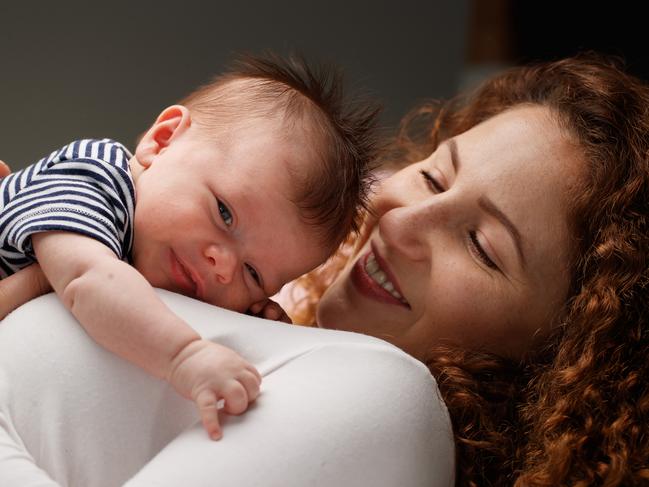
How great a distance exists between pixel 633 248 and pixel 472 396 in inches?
12.1

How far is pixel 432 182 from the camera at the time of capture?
4.33 feet

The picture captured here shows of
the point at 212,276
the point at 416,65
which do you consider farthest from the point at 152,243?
the point at 416,65

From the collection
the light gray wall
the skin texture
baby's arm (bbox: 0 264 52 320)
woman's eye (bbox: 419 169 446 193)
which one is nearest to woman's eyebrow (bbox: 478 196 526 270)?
woman's eye (bbox: 419 169 446 193)

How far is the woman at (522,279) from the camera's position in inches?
43.8

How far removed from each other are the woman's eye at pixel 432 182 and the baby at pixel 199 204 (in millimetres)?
152

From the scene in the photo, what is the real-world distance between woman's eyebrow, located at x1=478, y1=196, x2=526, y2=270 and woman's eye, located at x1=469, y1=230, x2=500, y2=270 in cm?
4

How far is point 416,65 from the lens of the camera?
2988mm

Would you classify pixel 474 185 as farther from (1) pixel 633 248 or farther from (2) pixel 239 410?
(2) pixel 239 410

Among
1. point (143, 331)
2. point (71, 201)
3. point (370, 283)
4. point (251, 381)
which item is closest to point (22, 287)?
point (71, 201)

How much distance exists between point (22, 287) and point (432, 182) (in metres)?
0.64

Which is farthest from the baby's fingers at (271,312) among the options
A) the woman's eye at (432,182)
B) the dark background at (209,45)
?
the dark background at (209,45)

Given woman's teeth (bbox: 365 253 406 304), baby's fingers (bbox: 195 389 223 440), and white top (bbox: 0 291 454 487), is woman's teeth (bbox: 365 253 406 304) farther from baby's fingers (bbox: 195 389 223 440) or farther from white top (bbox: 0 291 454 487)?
baby's fingers (bbox: 195 389 223 440)

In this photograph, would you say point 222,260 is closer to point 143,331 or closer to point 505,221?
point 143,331

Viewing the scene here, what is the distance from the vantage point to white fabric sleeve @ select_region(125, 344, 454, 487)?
2.68 ft
